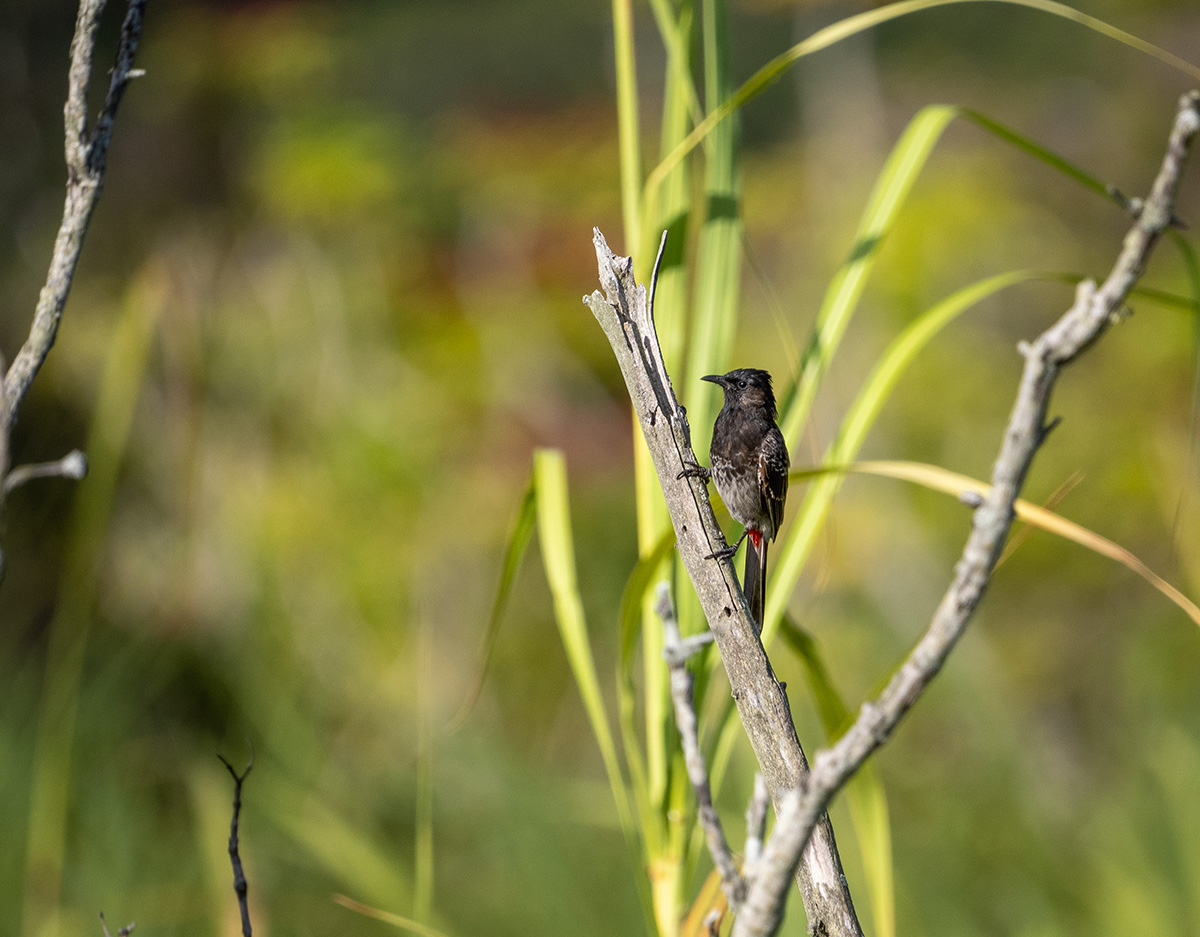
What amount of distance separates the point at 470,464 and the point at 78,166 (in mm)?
5300

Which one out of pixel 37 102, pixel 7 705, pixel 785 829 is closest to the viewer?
pixel 785 829

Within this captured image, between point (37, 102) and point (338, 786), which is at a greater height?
point (37, 102)

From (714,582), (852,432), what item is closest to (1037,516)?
(852,432)

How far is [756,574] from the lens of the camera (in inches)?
44.9

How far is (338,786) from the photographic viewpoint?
3.12 m

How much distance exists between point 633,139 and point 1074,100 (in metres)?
7.69

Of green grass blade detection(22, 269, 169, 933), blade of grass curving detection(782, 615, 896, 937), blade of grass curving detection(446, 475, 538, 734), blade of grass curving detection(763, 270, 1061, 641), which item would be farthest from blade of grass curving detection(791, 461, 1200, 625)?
green grass blade detection(22, 269, 169, 933)

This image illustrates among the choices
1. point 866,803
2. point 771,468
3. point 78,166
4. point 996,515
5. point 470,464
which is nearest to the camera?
point 996,515

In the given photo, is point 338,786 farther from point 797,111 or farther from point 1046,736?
point 797,111

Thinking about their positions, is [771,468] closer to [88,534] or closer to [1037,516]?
[1037,516]

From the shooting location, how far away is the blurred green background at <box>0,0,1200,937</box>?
222cm

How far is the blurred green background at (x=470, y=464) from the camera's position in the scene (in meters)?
2.22

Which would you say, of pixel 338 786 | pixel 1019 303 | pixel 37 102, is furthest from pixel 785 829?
pixel 1019 303

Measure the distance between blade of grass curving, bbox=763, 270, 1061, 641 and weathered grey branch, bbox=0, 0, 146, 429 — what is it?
2.18 ft
